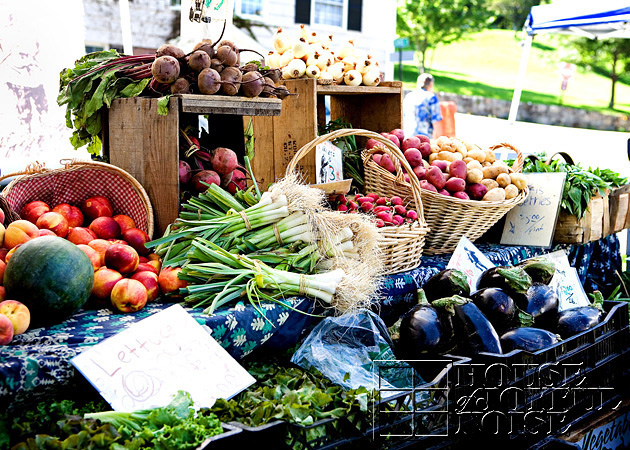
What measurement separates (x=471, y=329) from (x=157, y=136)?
4.88 feet

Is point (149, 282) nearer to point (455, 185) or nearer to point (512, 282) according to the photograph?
point (512, 282)

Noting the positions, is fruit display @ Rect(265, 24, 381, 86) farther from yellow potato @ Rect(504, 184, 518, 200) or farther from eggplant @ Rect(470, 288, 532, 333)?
eggplant @ Rect(470, 288, 532, 333)

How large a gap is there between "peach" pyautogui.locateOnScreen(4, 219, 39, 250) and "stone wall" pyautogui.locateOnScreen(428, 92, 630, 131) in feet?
74.8

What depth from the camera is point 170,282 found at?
219cm

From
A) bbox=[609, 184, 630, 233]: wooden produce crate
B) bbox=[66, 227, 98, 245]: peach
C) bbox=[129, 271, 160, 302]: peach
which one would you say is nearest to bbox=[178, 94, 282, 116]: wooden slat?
bbox=[66, 227, 98, 245]: peach

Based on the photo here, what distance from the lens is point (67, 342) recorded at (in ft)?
5.71

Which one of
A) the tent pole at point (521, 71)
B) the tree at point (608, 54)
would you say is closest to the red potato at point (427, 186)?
the tent pole at point (521, 71)

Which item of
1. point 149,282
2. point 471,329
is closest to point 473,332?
point 471,329

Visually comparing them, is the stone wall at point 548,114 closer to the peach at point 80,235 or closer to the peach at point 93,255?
the peach at point 80,235

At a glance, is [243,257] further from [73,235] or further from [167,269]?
[73,235]

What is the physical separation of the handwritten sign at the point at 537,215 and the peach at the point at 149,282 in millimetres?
2125

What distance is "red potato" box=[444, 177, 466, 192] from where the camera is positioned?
127 inches

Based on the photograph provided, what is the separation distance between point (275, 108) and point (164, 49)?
1.78 feet

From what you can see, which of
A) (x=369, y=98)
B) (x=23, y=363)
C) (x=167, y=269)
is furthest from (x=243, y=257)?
(x=369, y=98)
